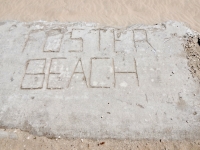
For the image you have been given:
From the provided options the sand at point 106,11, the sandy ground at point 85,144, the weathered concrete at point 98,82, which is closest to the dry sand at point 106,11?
the sand at point 106,11

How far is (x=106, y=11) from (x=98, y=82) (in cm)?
302

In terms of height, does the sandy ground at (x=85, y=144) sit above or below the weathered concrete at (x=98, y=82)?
below

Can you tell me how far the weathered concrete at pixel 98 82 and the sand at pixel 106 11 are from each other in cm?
112

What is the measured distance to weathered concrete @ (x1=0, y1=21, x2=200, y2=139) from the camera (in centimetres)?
338

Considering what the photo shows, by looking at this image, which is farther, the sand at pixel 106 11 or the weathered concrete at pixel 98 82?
the sand at pixel 106 11

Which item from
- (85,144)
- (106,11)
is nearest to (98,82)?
(85,144)

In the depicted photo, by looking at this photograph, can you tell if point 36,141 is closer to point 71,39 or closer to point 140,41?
point 71,39

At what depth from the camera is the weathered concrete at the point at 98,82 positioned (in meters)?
3.38

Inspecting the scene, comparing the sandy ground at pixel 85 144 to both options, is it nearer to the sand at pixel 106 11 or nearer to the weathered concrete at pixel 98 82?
the weathered concrete at pixel 98 82

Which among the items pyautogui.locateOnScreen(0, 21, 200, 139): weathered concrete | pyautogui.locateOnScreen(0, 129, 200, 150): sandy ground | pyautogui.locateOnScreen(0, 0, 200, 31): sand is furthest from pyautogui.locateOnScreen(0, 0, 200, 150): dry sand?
pyautogui.locateOnScreen(0, 129, 200, 150): sandy ground

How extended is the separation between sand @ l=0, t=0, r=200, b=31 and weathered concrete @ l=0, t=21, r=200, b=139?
3.66ft

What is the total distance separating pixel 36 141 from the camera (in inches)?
130

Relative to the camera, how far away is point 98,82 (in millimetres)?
3895

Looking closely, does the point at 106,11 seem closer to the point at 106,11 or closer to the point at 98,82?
the point at 106,11
